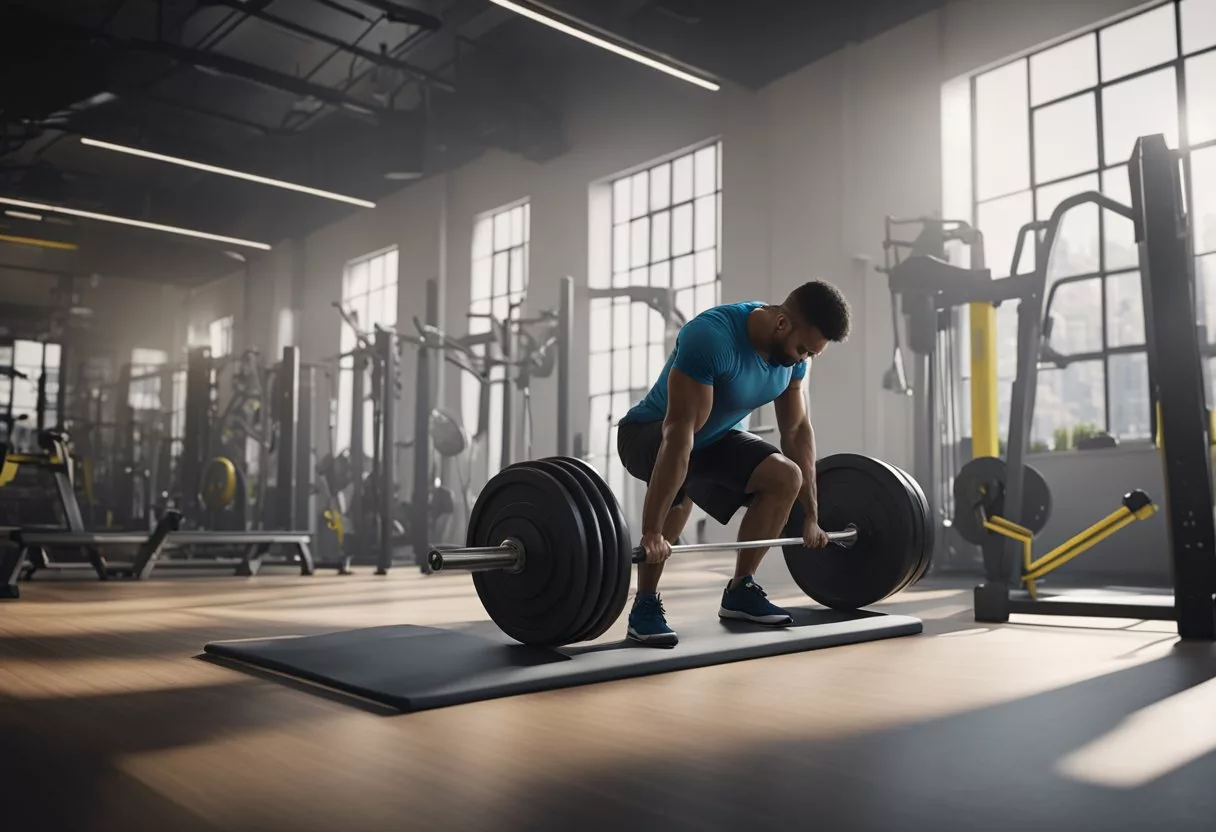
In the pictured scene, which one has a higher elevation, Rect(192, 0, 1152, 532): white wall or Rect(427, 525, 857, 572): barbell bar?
Rect(192, 0, 1152, 532): white wall

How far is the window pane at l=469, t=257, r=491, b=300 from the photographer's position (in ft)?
34.2

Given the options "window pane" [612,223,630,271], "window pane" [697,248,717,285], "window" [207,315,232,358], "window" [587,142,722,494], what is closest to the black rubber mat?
"window" [587,142,722,494]

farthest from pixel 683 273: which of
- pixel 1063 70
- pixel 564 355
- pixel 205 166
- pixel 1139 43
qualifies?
pixel 205 166

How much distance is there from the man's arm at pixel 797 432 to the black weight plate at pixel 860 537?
0.86ft

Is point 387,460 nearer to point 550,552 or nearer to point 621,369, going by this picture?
point 621,369

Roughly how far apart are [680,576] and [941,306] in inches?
82.2

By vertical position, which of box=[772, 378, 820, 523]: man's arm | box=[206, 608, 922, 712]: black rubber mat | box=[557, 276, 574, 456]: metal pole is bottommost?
box=[206, 608, 922, 712]: black rubber mat

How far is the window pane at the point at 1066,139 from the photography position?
6023 mm

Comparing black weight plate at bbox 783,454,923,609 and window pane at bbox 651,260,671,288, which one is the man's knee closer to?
black weight plate at bbox 783,454,923,609

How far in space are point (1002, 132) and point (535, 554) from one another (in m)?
5.41

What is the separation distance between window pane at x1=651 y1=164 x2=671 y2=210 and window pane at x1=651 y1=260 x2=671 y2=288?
1.65 feet

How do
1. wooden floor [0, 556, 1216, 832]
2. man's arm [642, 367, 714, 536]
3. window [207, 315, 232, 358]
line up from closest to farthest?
wooden floor [0, 556, 1216, 832] < man's arm [642, 367, 714, 536] < window [207, 315, 232, 358]

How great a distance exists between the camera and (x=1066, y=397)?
6020 millimetres

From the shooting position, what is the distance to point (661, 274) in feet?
28.5
